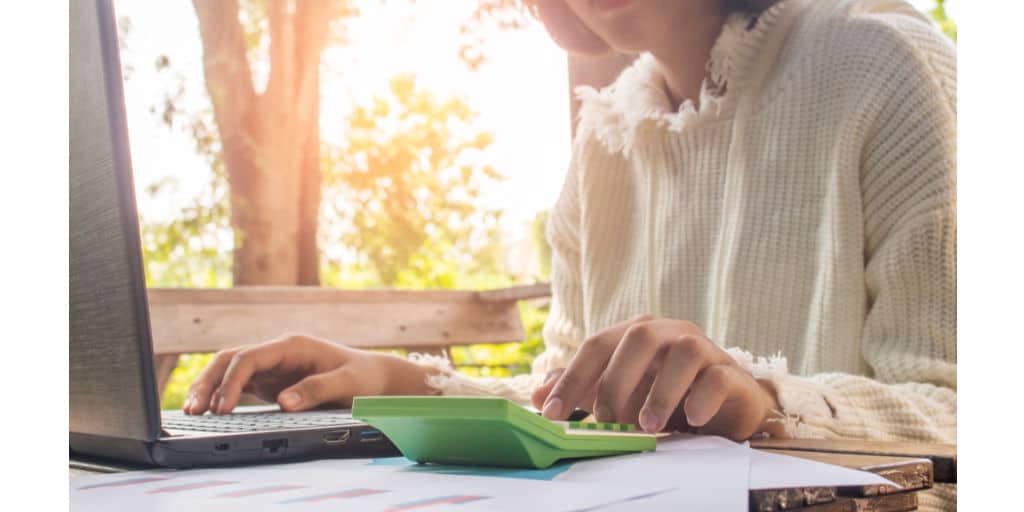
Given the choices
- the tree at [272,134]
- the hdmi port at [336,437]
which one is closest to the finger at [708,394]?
the hdmi port at [336,437]

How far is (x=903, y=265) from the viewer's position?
1.01m

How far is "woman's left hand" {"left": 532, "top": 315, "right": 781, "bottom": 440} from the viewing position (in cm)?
59

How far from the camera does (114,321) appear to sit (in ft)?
1.69

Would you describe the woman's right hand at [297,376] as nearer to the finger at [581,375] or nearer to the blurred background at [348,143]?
the finger at [581,375]

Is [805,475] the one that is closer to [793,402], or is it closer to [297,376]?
[793,402]

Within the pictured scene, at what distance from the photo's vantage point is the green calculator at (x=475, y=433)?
17.0 inches

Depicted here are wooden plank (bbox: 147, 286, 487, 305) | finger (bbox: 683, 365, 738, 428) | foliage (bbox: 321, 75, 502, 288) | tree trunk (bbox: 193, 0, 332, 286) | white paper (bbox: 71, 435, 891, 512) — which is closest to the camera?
white paper (bbox: 71, 435, 891, 512)

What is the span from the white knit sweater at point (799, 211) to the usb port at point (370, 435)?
1.06 ft

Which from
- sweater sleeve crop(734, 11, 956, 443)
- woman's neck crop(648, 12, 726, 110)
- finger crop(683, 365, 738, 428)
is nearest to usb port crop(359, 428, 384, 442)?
finger crop(683, 365, 738, 428)

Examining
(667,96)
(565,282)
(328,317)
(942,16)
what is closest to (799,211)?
(667,96)

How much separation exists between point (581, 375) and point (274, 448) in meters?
0.22

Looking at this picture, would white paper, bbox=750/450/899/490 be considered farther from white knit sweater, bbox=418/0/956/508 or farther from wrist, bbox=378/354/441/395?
wrist, bbox=378/354/441/395

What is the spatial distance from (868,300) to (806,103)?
0.29 meters
